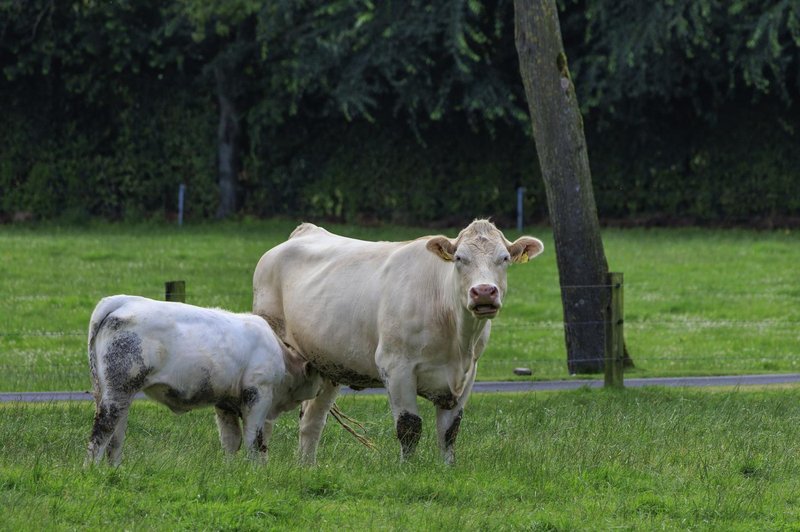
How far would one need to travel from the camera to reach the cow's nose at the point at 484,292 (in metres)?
9.77

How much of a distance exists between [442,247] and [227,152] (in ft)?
82.2

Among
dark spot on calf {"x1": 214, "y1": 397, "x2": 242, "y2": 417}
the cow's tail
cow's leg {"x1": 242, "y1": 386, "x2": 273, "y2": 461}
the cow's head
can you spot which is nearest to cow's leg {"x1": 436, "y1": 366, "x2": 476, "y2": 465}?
the cow's head

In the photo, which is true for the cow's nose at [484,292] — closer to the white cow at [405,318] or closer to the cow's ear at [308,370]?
the white cow at [405,318]

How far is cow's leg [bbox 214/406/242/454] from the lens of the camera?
35.4ft

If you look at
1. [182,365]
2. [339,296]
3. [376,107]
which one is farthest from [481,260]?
[376,107]

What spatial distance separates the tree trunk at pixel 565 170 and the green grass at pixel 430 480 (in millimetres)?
4618

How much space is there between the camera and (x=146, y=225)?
33969mm

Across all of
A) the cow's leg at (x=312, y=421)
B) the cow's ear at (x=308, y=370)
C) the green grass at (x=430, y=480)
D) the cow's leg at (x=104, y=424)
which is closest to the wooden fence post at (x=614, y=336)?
the green grass at (x=430, y=480)

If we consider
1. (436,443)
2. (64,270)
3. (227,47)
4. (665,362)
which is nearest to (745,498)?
(436,443)

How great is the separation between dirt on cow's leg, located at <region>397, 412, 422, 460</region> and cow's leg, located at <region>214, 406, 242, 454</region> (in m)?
1.30

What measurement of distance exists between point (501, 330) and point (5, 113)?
19.5m

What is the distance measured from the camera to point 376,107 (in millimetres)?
34500

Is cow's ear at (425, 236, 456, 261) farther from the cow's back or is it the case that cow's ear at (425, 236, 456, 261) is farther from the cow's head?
the cow's back

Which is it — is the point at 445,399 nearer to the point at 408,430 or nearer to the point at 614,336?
the point at 408,430
